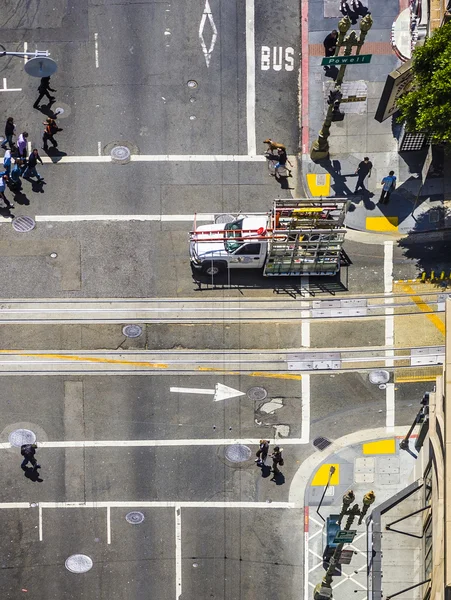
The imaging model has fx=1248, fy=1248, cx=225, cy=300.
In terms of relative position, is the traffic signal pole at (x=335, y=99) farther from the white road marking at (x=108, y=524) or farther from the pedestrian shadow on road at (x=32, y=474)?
the pedestrian shadow on road at (x=32, y=474)

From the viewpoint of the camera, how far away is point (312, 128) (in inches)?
2110

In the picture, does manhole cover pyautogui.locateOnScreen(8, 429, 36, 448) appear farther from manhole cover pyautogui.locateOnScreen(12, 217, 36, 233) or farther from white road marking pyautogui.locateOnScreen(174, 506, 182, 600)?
manhole cover pyautogui.locateOnScreen(12, 217, 36, 233)

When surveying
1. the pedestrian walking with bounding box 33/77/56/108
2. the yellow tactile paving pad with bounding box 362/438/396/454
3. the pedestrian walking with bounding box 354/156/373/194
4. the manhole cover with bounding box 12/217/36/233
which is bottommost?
the yellow tactile paving pad with bounding box 362/438/396/454

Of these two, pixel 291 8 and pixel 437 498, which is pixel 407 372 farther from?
pixel 291 8

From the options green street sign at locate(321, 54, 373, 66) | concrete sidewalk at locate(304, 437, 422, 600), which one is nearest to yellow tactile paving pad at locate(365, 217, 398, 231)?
green street sign at locate(321, 54, 373, 66)

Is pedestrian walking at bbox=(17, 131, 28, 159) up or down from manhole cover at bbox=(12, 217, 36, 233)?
up

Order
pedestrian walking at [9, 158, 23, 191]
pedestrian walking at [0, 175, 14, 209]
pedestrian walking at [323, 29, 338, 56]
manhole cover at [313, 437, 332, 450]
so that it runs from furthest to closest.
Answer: pedestrian walking at [323, 29, 338, 56] < pedestrian walking at [9, 158, 23, 191] < pedestrian walking at [0, 175, 14, 209] < manhole cover at [313, 437, 332, 450]

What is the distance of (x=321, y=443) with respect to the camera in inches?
1918

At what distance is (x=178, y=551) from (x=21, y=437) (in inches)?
298

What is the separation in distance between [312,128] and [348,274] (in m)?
6.87

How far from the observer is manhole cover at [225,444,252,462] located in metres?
48.5

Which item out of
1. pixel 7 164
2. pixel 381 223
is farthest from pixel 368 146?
pixel 7 164

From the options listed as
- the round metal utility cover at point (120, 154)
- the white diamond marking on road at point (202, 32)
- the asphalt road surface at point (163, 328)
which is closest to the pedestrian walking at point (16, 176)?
the asphalt road surface at point (163, 328)

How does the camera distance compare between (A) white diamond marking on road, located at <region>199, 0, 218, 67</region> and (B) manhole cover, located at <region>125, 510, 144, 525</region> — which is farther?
(A) white diamond marking on road, located at <region>199, 0, 218, 67</region>
